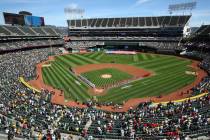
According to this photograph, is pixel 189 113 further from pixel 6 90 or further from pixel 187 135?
pixel 6 90

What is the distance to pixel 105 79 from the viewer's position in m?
50.5

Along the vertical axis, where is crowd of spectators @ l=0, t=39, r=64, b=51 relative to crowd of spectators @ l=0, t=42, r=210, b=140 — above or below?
above

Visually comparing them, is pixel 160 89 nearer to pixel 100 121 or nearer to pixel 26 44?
pixel 100 121

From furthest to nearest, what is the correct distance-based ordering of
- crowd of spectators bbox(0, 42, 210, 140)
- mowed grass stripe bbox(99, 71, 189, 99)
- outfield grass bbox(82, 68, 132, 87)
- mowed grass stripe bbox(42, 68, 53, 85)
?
mowed grass stripe bbox(42, 68, 53, 85), outfield grass bbox(82, 68, 132, 87), mowed grass stripe bbox(99, 71, 189, 99), crowd of spectators bbox(0, 42, 210, 140)

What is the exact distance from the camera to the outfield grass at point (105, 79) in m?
47.5

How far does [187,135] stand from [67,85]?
98.3ft

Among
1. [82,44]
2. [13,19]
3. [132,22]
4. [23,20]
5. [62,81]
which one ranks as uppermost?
[13,19]

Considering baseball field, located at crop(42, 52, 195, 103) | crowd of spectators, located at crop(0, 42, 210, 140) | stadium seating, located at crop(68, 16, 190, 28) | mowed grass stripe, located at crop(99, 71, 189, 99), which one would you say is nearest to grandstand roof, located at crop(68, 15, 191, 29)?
stadium seating, located at crop(68, 16, 190, 28)

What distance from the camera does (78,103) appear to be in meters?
36.7

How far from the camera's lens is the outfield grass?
47.5 meters

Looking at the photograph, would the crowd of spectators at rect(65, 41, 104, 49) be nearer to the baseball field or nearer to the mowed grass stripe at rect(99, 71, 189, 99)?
the baseball field

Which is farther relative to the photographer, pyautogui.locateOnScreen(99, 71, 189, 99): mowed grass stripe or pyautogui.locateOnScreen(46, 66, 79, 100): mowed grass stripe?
pyautogui.locateOnScreen(46, 66, 79, 100): mowed grass stripe

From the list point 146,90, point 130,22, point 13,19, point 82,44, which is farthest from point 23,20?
point 146,90

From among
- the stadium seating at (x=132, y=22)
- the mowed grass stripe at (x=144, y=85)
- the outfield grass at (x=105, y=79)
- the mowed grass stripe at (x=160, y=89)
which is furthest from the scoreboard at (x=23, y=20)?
the mowed grass stripe at (x=160, y=89)
